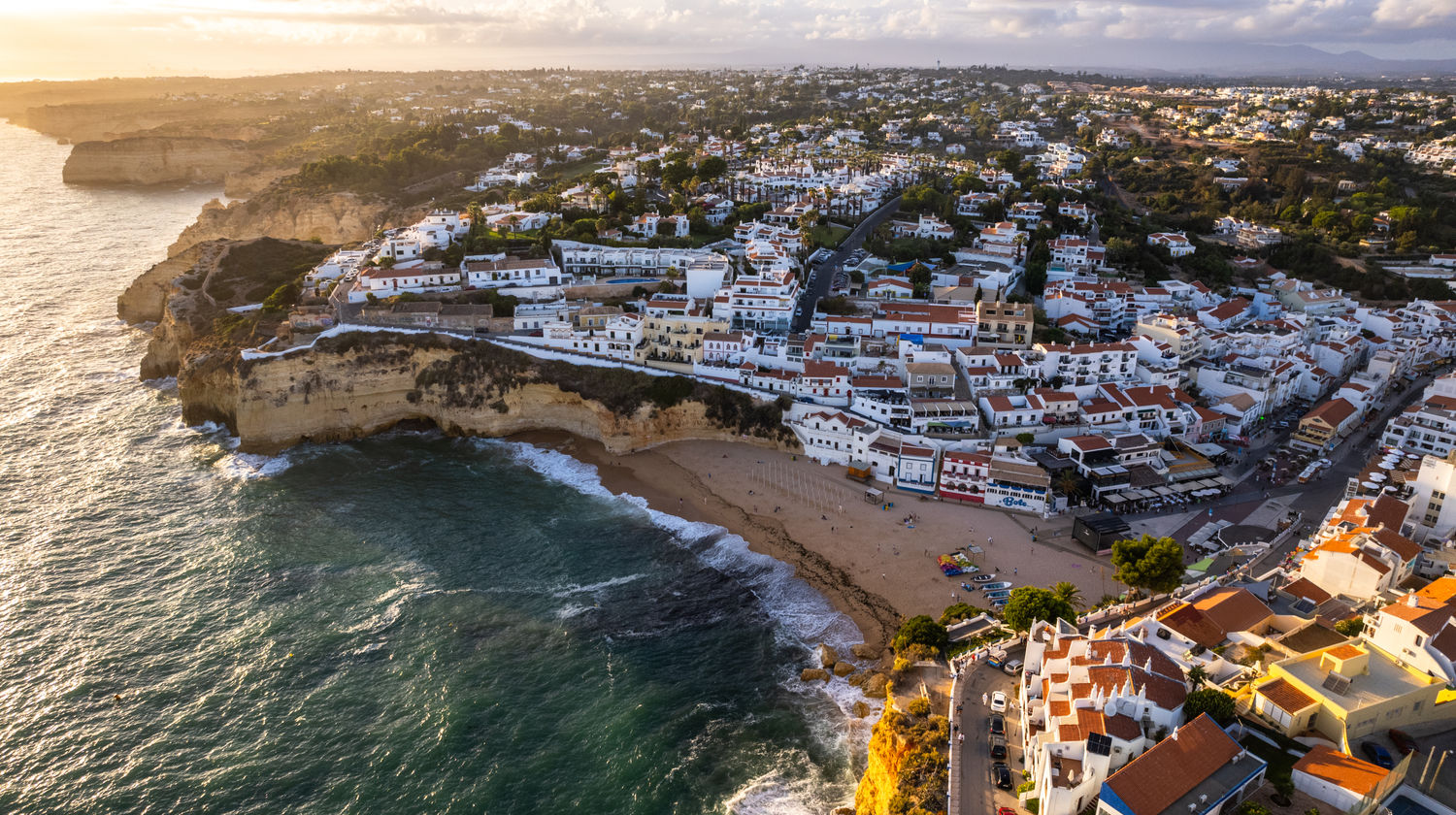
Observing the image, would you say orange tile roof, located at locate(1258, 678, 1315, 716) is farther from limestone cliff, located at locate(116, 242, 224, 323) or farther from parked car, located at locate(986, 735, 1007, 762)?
limestone cliff, located at locate(116, 242, 224, 323)

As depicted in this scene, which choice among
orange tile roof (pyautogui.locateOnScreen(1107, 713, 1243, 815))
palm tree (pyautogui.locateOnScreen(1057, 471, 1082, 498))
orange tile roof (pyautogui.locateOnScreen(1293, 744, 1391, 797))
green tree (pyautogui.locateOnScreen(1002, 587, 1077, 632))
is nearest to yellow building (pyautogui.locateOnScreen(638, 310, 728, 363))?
palm tree (pyautogui.locateOnScreen(1057, 471, 1082, 498))

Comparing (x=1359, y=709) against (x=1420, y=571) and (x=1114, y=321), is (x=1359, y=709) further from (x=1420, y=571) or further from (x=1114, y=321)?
(x=1114, y=321)

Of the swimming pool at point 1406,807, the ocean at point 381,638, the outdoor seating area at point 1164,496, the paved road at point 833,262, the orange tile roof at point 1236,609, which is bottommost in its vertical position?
the ocean at point 381,638

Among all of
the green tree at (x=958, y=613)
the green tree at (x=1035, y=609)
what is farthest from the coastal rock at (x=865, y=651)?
the green tree at (x=1035, y=609)

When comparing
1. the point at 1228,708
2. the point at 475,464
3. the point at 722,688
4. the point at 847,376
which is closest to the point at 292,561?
the point at 475,464

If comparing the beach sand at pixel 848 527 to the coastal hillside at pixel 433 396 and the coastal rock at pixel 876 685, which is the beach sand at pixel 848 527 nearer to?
the coastal hillside at pixel 433 396

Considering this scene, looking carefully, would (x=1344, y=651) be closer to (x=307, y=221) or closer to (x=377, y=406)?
(x=377, y=406)

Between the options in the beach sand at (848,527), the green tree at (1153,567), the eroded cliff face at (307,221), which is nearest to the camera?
the green tree at (1153,567)
